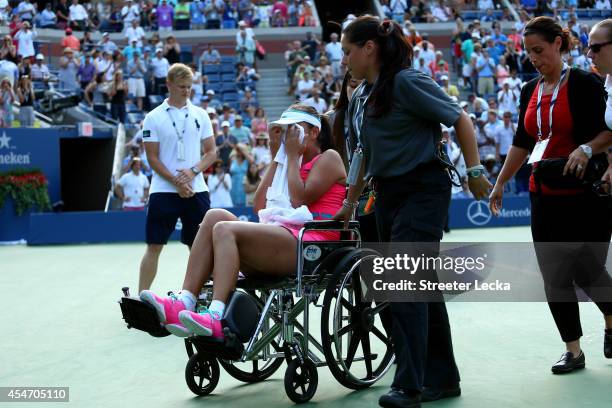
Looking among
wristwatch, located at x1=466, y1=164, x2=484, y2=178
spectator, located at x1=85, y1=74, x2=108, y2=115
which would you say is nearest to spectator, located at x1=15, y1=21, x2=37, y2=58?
spectator, located at x1=85, y1=74, x2=108, y2=115

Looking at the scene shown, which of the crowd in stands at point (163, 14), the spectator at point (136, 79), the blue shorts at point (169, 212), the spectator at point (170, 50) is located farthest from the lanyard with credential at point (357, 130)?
the crowd in stands at point (163, 14)

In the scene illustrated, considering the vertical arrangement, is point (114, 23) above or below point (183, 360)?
above

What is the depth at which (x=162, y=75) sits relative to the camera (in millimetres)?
21812

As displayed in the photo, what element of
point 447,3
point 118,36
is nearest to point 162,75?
point 118,36

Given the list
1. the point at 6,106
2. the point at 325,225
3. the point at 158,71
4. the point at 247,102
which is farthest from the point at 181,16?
the point at 325,225

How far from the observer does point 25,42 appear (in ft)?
69.7

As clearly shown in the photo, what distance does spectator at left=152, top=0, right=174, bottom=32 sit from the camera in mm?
26484

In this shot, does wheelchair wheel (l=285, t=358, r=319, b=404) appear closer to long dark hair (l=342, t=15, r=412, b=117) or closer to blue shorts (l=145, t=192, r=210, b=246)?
long dark hair (l=342, t=15, r=412, b=117)

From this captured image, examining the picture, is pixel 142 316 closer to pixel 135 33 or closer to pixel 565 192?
pixel 565 192

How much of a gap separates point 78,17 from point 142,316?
22.7 meters

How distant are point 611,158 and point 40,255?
34.4 ft

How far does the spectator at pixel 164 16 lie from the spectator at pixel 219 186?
34.5ft

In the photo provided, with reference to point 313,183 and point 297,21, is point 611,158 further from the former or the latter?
point 297,21

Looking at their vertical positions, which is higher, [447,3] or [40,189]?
[447,3]
